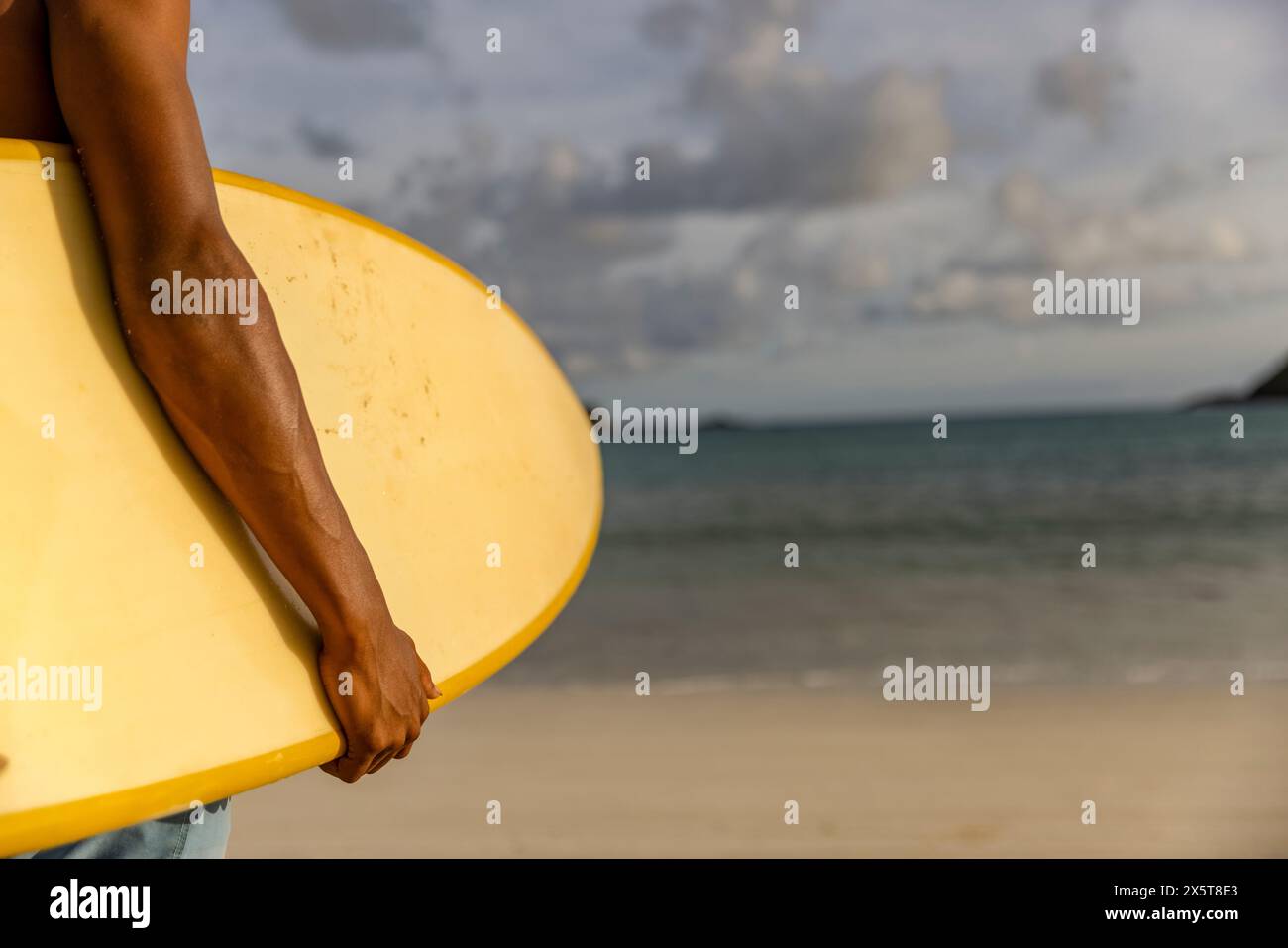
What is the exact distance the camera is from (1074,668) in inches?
252

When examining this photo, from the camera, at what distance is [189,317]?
73cm

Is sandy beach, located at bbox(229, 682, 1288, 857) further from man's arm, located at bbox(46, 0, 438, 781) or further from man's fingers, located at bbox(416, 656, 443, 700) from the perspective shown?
man's arm, located at bbox(46, 0, 438, 781)

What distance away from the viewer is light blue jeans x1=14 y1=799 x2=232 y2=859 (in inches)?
36.4

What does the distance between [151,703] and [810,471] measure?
18531mm

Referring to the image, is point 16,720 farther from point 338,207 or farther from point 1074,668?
point 1074,668

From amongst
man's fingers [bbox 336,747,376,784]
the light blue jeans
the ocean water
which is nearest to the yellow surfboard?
man's fingers [bbox 336,747,376,784]

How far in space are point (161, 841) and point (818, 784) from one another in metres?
3.66

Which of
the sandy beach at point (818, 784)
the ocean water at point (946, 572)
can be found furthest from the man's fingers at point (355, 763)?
the ocean water at point (946, 572)

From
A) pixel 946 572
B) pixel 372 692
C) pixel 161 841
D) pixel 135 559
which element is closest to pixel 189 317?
pixel 135 559

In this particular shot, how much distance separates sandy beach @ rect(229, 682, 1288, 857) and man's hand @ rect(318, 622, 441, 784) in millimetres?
3080

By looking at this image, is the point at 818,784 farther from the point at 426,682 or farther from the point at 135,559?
the point at 135,559

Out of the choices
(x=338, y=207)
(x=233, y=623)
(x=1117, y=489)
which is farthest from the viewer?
(x=1117, y=489)

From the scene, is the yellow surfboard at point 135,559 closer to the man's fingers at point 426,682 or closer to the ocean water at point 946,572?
the man's fingers at point 426,682
